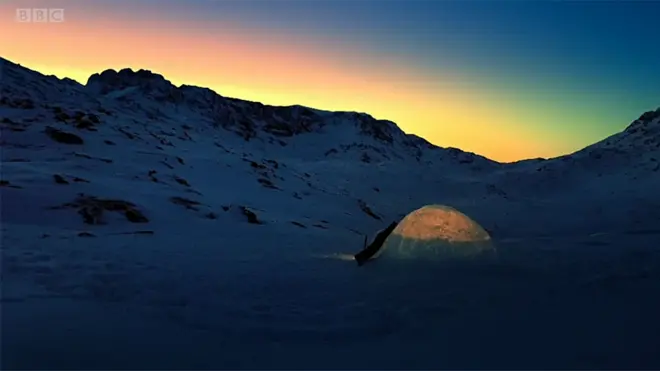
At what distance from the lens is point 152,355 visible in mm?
5703

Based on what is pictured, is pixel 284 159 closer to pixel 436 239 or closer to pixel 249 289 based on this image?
pixel 436 239

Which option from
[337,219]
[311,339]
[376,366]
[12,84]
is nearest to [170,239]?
Result: [311,339]

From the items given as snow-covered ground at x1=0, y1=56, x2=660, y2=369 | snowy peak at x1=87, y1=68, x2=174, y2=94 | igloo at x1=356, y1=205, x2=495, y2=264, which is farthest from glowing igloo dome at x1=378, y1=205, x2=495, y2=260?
snowy peak at x1=87, y1=68, x2=174, y2=94

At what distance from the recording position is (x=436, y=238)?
11344 millimetres

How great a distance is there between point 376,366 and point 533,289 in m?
4.70

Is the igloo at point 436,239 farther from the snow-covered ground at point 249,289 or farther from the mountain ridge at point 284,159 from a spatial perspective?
the mountain ridge at point 284,159

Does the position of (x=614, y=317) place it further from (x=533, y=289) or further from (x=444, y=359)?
(x=444, y=359)

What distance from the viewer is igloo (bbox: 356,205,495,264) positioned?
11.2 metres

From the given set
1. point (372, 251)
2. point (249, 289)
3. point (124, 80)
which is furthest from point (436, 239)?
point (124, 80)

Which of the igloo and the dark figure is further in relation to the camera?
the dark figure

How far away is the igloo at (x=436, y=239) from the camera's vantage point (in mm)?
A: 11250

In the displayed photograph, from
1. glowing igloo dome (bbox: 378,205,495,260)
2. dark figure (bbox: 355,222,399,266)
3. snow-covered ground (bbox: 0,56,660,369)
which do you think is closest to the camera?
snow-covered ground (bbox: 0,56,660,369)

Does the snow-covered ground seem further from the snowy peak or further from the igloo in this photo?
the snowy peak

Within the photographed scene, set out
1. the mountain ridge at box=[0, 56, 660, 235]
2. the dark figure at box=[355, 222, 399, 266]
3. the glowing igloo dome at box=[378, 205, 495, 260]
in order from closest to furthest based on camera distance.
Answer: the glowing igloo dome at box=[378, 205, 495, 260] → the dark figure at box=[355, 222, 399, 266] → the mountain ridge at box=[0, 56, 660, 235]
